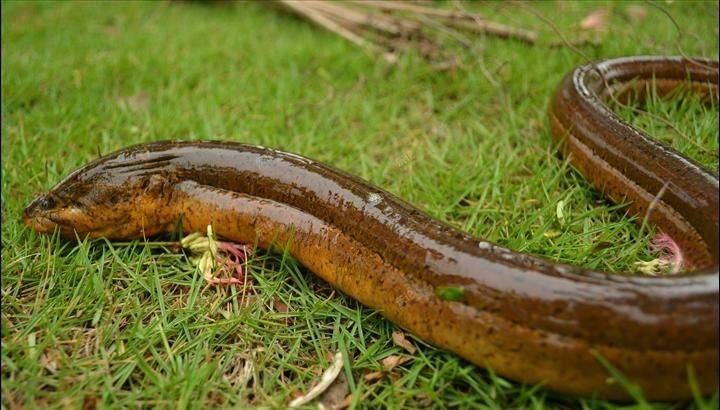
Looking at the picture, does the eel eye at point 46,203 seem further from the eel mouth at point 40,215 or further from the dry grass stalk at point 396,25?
the dry grass stalk at point 396,25

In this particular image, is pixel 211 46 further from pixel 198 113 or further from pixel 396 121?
pixel 396 121

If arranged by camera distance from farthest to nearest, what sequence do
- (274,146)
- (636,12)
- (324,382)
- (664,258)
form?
(636,12) → (274,146) → (664,258) → (324,382)

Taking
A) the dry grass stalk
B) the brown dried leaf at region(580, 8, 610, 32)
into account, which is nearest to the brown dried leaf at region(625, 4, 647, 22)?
the brown dried leaf at region(580, 8, 610, 32)

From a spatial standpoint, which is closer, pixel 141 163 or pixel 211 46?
pixel 141 163

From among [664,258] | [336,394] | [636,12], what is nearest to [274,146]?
[336,394]

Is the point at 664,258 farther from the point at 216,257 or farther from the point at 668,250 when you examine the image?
the point at 216,257

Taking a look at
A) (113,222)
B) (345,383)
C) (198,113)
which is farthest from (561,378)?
(198,113)

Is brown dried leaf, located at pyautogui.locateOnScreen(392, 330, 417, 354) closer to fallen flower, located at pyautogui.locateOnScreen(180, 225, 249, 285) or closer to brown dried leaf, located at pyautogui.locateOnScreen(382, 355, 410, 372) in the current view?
brown dried leaf, located at pyautogui.locateOnScreen(382, 355, 410, 372)
